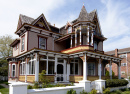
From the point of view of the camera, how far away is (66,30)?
24.9 meters

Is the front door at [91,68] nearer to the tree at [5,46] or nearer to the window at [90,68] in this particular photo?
the window at [90,68]

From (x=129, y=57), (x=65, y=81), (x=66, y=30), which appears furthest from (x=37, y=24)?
(x=129, y=57)

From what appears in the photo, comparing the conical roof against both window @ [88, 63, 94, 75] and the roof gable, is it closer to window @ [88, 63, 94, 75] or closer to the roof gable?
the roof gable

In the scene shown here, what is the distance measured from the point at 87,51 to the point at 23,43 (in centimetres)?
1067

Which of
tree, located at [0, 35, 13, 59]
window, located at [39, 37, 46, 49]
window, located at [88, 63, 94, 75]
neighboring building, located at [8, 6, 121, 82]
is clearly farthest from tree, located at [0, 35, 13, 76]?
window, located at [88, 63, 94, 75]

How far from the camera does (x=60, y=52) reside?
18219 mm

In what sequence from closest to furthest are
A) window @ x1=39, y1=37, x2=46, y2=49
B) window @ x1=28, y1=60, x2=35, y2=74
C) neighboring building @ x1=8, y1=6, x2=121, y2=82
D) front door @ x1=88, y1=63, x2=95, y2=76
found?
window @ x1=28, y1=60, x2=35, y2=74
neighboring building @ x1=8, y1=6, x2=121, y2=82
window @ x1=39, y1=37, x2=46, y2=49
front door @ x1=88, y1=63, x2=95, y2=76

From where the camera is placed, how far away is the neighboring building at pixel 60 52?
1766 centimetres

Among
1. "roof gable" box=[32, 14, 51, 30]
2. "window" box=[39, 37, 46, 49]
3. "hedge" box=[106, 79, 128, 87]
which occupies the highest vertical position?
"roof gable" box=[32, 14, 51, 30]

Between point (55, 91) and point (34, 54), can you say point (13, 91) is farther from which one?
point (34, 54)

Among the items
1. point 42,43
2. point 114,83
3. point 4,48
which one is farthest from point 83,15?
point 4,48

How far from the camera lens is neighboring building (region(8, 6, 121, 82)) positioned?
695 inches

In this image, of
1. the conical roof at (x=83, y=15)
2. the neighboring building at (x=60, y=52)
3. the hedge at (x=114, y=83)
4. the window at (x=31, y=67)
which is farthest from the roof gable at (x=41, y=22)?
the hedge at (x=114, y=83)

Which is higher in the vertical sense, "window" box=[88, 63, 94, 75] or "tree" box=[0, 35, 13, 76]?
"tree" box=[0, 35, 13, 76]
